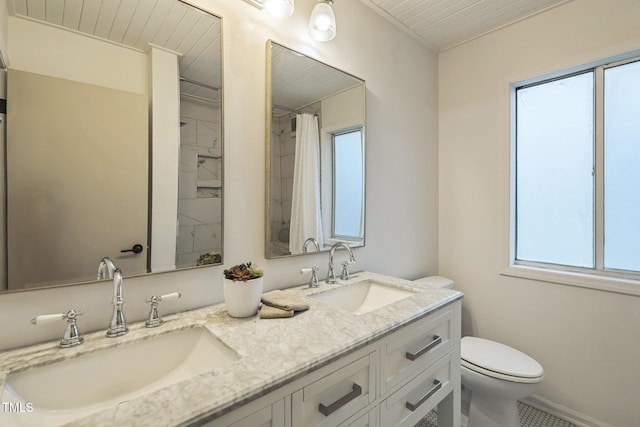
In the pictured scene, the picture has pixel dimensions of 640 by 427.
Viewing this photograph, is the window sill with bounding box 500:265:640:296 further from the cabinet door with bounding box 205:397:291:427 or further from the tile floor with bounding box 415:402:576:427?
the cabinet door with bounding box 205:397:291:427

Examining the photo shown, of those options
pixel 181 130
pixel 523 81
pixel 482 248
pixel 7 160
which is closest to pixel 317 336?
pixel 181 130

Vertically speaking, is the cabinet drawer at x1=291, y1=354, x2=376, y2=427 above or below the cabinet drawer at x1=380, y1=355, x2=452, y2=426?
above

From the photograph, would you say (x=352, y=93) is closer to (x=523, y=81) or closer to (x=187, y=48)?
(x=187, y=48)

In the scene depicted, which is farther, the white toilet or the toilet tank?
the toilet tank

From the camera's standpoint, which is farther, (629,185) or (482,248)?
(482,248)

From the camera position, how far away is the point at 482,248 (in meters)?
2.13

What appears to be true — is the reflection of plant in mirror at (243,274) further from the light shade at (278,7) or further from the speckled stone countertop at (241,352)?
the light shade at (278,7)

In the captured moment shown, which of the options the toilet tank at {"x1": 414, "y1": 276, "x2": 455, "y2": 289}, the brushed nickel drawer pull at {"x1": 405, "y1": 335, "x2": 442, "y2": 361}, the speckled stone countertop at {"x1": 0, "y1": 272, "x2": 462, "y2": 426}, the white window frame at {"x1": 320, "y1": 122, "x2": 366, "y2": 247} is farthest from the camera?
the toilet tank at {"x1": 414, "y1": 276, "x2": 455, "y2": 289}

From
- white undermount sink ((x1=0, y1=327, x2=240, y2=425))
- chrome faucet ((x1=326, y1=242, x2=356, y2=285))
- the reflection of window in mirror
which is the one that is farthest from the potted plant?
the reflection of window in mirror

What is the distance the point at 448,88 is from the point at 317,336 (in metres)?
2.24

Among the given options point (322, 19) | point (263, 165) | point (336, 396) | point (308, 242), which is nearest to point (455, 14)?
point (322, 19)

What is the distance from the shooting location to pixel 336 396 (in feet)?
2.81

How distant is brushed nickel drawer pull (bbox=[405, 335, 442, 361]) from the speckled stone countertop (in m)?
0.13

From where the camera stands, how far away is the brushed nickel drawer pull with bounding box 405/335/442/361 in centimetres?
108
